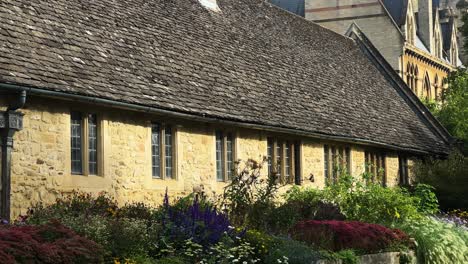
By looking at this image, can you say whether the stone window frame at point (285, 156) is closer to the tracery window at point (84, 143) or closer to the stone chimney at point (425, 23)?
the tracery window at point (84, 143)

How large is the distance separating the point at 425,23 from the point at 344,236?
44.5 m

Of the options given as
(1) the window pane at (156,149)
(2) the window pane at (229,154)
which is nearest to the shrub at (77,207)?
(1) the window pane at (156,149)

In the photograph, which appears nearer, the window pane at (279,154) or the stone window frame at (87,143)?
the stone window frame at (87,143)

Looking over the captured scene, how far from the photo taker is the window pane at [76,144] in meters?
17.6

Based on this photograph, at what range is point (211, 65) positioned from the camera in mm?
23875

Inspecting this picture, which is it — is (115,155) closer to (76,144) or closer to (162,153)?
(76,144)

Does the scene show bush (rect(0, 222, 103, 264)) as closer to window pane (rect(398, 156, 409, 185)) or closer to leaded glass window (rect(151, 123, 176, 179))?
leaded glass window (rect(151, 123, 176, 179))

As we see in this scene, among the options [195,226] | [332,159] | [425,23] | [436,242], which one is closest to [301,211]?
[436,242]

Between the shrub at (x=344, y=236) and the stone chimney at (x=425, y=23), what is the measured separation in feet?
141

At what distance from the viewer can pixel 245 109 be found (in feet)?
75.5

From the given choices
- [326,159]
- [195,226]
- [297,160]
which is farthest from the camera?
[326,159]

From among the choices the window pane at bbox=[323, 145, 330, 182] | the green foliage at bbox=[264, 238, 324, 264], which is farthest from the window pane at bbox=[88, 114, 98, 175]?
the window pane at bbox=[323, 145, 330, 182]

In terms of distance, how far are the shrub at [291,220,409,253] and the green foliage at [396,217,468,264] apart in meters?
0.76

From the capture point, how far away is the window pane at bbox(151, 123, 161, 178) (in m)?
20.0
